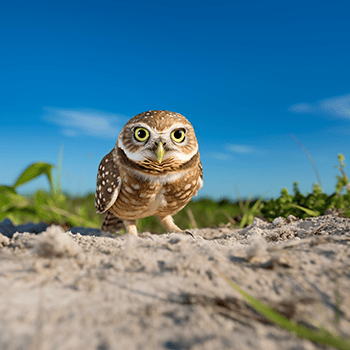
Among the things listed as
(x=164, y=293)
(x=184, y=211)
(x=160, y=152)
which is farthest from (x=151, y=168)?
(x=184, y=211)

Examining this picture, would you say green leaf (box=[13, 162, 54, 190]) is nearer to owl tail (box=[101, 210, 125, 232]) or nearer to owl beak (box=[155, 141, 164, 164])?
owl tail (box=[101, 210, 125, 232])

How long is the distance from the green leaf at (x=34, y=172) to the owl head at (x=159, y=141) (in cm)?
252

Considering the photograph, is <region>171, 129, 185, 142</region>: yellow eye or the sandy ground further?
<region>171, 129, 185, 142</region>: yellow eye

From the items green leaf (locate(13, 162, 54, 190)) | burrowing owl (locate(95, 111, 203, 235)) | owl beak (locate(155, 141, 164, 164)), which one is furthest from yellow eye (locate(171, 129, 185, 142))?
green leaf (locate(13, 162, 54, 190))

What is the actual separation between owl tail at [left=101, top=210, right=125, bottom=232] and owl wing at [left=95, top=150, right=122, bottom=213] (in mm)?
545

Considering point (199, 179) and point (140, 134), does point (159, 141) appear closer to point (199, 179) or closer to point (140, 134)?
point (140, 134)

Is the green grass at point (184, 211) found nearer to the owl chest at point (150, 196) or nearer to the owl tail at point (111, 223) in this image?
the owl tail at point (111, 223)

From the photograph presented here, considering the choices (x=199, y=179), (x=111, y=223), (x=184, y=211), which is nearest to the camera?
(x=199, y=179)

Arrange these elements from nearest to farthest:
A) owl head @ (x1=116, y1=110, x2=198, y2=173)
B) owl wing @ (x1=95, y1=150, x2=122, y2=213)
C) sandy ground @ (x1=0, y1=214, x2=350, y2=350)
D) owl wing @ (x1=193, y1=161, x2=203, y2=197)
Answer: sandy ground @ (x1=0, y1=214, x2=350, y2=350) → owl head @ (x1=116, y1=110, x2=198, y2=173) → owl wing @ (x1=95, y1=150, x2=122, y2=213) → owl wing @ (x1=193, y1=161, x2=203, y2=197)

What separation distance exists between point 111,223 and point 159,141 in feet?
6.20

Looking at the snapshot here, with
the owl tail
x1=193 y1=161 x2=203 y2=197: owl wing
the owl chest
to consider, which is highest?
x1=193 y1=161 x2=203 y2=197: owl wing

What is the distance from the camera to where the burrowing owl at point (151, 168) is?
9.18 feet

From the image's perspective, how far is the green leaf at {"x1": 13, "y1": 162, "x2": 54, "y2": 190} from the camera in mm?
4726

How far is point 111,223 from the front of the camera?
163 inches
